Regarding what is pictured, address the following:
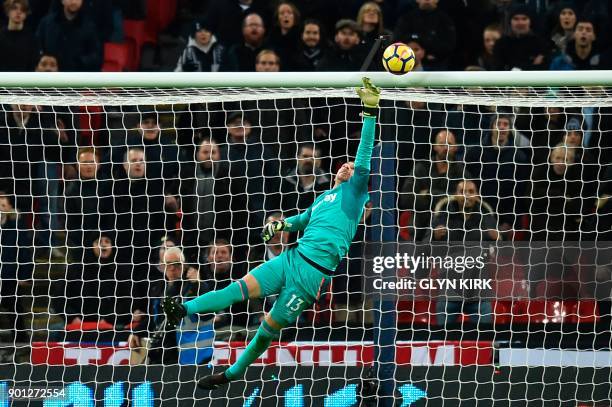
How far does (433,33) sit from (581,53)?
1372mm

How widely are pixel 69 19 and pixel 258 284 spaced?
4681mm

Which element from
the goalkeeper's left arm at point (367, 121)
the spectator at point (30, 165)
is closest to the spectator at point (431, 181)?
the goalkeeper's left arm at point (367, 121)

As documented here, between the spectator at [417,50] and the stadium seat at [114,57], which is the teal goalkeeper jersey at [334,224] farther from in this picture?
the stadium seat at [114,57]

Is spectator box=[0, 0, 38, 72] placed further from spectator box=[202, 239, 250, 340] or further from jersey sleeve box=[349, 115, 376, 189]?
jersey sleeve box=[349, 115, 376, 189]

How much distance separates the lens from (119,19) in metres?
12.2

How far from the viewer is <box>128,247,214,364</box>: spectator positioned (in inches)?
382

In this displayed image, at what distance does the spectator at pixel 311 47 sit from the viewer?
36.9 feet

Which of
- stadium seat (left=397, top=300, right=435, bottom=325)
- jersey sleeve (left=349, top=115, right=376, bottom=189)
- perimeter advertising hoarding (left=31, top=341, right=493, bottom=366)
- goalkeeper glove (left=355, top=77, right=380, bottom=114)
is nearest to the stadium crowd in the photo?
perimeter advertising hoarding (left=31, top=341, right=493, bottom=366)

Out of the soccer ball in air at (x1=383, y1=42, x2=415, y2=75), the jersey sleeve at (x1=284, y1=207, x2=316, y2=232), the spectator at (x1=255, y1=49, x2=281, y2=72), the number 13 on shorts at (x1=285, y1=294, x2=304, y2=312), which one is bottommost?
the number 13 on shorts at (x1=285, y1=294, x2=304, y2=312)

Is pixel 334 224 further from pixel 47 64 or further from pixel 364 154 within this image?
pixel 47 64

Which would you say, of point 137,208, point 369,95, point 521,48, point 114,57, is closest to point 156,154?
point 137,208

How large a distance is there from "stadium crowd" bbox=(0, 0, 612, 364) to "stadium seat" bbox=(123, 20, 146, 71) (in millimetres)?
413

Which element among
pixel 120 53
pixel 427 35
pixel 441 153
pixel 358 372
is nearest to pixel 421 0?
pixel 427 35

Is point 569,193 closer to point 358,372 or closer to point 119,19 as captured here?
point 358,372
